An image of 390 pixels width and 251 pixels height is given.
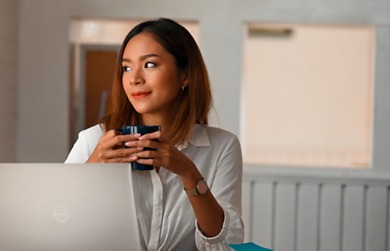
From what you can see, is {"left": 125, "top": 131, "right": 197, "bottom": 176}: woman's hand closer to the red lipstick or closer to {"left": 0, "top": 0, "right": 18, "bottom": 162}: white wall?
the red lipstick

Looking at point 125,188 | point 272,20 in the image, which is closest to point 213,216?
point 125,188

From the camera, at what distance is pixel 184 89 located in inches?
64.2

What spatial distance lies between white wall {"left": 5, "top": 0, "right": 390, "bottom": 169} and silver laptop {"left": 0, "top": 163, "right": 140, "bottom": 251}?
1873 mm

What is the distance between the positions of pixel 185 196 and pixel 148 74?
304 millimetres

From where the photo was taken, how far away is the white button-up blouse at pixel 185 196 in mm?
1474

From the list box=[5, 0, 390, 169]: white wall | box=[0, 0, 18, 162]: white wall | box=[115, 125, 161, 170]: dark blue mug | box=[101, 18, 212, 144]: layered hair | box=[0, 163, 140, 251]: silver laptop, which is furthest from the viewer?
box=[5, 0, 390, 169]: white wall

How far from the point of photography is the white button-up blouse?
4.83ft

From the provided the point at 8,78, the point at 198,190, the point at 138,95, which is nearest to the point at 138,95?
the point at 138,95

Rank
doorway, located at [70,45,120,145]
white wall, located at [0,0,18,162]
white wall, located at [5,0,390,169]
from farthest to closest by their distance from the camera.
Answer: doorway, located at [70,45,120,145], white wall, located at [5,0,390,169], white wall, located at [0,0,18,162]

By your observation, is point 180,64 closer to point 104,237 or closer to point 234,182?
point 234,182

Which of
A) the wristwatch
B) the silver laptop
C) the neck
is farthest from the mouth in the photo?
the silver laptop

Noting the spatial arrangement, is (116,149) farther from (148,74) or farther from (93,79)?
(93,79)

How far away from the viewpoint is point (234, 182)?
1602 millimetres

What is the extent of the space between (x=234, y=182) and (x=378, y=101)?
1.61 m
